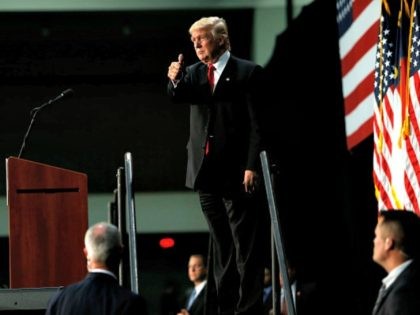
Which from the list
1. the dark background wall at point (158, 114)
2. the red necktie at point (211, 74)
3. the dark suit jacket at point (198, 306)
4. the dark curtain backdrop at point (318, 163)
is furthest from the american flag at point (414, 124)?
the dark curtain backdrop at point (318, 163)

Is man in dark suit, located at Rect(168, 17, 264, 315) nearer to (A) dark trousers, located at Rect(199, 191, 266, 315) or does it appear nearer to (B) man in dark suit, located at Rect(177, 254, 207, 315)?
(A) dark trousers, located at Rect(199, 191, 266, 315)

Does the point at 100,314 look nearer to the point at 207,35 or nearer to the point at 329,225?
the point at 207,35

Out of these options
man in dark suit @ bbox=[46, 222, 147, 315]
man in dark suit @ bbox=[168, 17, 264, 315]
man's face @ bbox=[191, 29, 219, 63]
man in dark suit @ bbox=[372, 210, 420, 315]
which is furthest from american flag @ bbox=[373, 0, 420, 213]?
man in dark suit @ bbox=[46, 222, 147, 315]

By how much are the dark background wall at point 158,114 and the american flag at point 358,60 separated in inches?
31.6

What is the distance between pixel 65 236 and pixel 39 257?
198mm

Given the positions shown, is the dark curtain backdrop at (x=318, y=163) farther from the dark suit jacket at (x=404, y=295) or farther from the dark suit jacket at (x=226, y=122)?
the dark suit jacket at (x=404, y=295)

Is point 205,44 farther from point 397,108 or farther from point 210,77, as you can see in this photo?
point 397,108

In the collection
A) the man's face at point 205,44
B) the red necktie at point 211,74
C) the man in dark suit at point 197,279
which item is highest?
the man's face at point 205,44

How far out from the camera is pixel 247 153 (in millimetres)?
7645

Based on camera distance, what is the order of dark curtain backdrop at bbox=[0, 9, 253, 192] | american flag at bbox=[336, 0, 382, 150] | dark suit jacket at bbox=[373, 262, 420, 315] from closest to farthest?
dark suit jacket at bbox=[373, 262, 420, 315]
american flag at bbox=[336, 0, 382, 150]
dark curtain backdrop at bbox=[0, 9, 253, 192]

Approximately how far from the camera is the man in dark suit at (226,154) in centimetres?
750

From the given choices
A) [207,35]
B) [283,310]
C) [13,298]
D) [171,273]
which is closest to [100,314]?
[13,298]

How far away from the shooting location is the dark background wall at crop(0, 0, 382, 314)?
12617 mm

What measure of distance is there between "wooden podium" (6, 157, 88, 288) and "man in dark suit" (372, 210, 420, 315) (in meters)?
2.57
